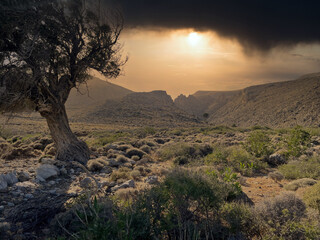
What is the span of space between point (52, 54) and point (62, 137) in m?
3.55

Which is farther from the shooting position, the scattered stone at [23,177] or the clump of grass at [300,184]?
the scattered stone at [23,177]

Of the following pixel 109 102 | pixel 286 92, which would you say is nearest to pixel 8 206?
pixel 286 92

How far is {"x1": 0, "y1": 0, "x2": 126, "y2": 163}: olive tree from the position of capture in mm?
6766

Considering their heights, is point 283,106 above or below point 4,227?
above

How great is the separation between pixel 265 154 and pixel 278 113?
54.5 m

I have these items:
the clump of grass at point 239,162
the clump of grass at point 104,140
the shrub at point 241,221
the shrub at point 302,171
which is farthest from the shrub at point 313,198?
the clump of grass at point 104,140

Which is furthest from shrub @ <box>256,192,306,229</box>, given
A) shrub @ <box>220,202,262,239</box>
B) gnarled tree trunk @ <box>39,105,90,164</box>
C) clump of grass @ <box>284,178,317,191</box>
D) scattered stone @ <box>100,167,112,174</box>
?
gnarled tree trunk @ <box>39,105,90,164</box>

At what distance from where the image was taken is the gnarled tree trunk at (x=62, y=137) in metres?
8.95

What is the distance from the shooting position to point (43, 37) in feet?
25.6

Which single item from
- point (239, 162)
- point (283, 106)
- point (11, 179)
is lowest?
point (239, 162)

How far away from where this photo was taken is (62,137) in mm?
9180

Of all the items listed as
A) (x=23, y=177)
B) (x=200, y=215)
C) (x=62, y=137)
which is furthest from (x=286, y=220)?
(x=62, y=137)

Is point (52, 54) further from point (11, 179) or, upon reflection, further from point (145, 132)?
point (145, 132)

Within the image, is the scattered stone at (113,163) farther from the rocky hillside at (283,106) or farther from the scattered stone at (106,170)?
the rocky hillside at (283,106)
